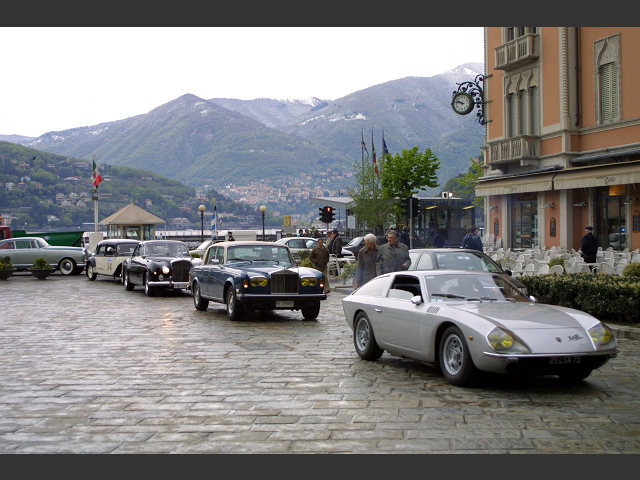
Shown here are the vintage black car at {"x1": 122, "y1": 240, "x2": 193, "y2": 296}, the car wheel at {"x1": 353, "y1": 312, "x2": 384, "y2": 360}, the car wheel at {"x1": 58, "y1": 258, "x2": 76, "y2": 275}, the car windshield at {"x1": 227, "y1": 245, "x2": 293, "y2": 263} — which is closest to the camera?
the car wheel at {"x1": 353, "y1": 312, "x2": 384, "y2": 360}

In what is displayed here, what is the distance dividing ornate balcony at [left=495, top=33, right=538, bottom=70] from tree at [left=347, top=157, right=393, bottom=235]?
18.9m

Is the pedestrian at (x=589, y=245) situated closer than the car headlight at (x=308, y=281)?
No

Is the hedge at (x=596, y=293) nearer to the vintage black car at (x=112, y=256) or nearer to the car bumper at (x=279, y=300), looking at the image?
the car bumper at (x=279, y=300)

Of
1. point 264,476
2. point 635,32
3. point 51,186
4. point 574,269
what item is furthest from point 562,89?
point 51,186

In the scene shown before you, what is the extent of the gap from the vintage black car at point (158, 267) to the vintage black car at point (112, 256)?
356 cm

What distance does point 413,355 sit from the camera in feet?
30.8

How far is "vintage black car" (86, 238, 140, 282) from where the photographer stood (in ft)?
100

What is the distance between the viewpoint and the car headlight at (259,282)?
51.9ft

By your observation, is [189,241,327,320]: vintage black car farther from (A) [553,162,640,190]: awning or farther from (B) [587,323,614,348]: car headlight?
(A) [553,162,640,190]: awning

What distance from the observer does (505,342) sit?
7.94 meters

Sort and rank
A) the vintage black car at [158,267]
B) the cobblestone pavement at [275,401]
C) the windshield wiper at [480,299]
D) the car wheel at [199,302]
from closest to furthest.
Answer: the cobblestone pavement at [275,401]
the windshield wiper at [480,299]
the car wheel at [199,302]
the vintage black car at [158,267]

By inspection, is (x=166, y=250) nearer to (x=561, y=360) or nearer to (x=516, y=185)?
(x=516, y=185)

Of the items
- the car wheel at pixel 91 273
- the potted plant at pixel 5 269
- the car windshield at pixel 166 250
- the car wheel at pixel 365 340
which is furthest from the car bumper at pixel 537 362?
the potted plant at pixel 5 269

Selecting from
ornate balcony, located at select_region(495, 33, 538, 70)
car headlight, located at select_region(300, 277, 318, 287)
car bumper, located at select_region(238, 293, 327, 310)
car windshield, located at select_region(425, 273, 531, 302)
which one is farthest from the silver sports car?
ornate balcony, located at select_region(495, 33, 538, 70)
